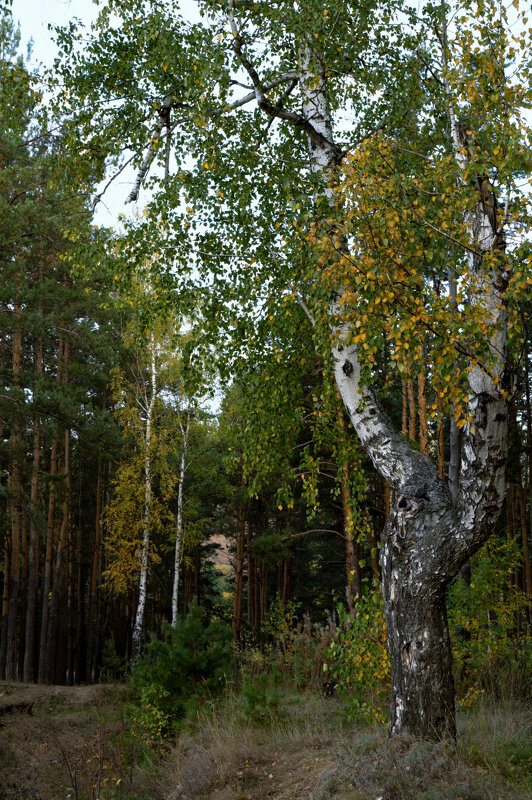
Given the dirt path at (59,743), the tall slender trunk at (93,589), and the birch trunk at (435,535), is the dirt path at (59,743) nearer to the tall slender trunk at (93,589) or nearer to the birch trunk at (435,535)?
the birch trunk at (435,535)

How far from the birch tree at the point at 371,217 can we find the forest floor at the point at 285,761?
0.35 meters

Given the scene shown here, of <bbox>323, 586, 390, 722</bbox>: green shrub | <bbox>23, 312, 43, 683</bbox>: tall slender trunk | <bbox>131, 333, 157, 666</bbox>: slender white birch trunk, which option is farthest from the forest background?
<bbox>23, 312, 43, 683</bbox>: tall slender trunk

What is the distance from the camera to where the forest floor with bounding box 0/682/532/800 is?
13.0 feet

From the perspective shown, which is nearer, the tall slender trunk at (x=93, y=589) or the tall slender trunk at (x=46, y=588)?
the tall slender trunk at (x=46, y=588)

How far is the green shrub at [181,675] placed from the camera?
753 centimetres

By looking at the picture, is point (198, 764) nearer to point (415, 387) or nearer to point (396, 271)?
point (396, 271)

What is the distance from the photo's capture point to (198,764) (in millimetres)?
5688

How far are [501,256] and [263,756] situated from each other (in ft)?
15.5

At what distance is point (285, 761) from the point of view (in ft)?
17.7

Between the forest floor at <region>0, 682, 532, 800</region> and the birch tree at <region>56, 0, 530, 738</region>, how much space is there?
35 cm

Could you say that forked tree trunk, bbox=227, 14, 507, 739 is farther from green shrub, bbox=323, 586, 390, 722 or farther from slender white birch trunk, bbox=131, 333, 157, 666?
slender white birch trunk, bbox=131, 333, 157, 666

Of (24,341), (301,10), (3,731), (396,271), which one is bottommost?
(3,731)

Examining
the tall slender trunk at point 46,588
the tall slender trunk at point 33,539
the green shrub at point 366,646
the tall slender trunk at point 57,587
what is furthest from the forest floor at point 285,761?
the tall slender trunk at point 57,587

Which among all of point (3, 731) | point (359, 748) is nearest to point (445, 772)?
Answer: point (359, 748)
